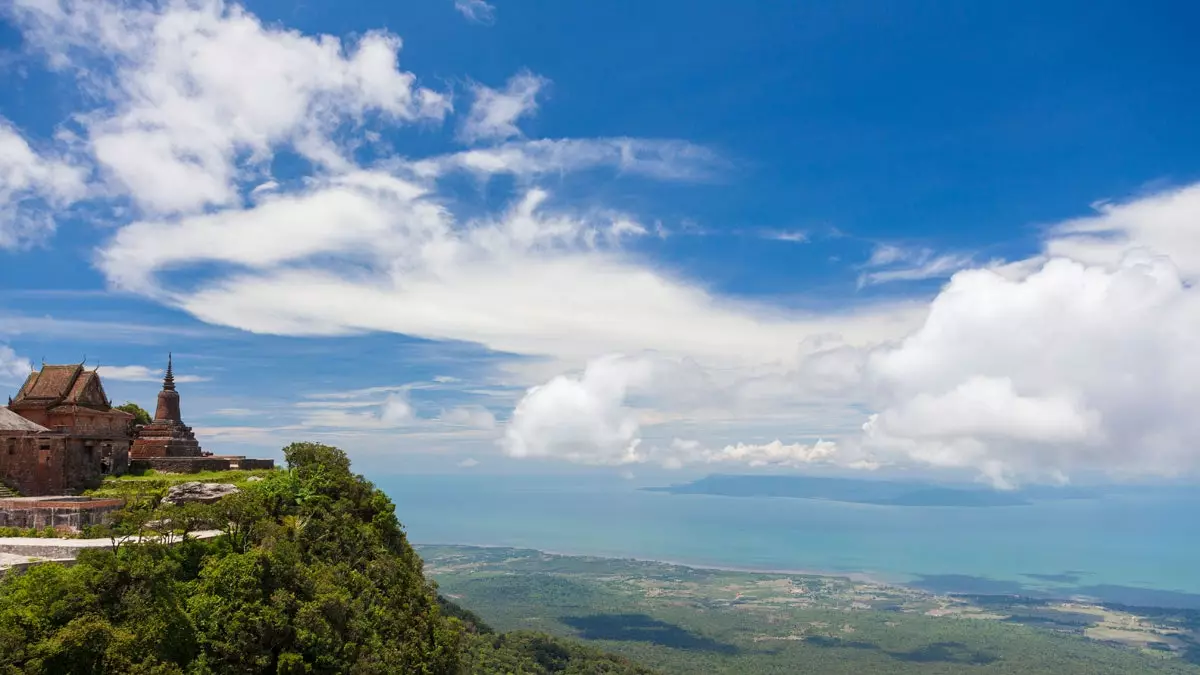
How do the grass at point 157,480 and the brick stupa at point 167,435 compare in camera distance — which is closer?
the grass at point 157,480

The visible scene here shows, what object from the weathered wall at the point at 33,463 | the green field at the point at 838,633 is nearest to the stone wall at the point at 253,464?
the weathered wall at the point at 33,463

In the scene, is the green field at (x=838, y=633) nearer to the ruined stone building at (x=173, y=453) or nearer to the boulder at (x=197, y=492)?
the ruined stone building at (x=173, y=453)

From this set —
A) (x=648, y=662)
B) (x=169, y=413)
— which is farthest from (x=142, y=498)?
(x=648, y=662)

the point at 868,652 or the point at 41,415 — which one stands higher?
the point at 41,415

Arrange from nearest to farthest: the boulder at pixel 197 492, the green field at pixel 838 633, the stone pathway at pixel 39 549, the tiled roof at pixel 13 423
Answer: the stone pathway at pixel 39 549
the boulder at pixel 197 492
the tiled roof at pixel 13 423
the green field at pixel 838 633

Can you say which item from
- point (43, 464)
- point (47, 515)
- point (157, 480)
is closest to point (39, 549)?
point (47, 515)

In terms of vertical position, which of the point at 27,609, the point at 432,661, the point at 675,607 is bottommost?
the point at 675,607

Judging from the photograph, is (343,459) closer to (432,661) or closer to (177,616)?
(432,661)

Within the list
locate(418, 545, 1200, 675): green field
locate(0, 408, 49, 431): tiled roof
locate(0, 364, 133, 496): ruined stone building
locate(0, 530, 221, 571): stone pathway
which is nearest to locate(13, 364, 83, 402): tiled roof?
locate(0, 364, 133, 496): ruined stone building
